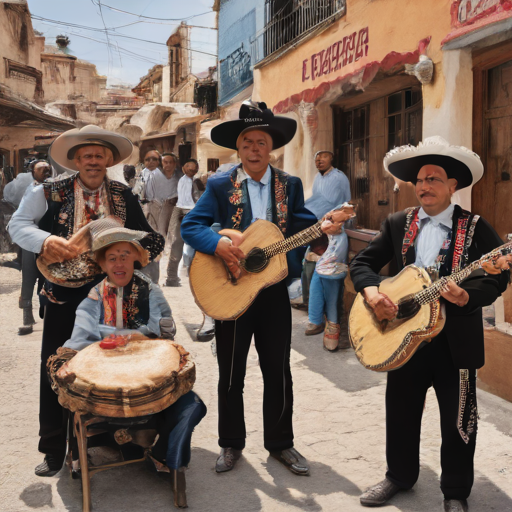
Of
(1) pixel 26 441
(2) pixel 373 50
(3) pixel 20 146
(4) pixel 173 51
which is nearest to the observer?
(1) pixel 26 441

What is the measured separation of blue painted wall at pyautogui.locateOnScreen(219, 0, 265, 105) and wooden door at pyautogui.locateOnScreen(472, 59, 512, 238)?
7209 mm

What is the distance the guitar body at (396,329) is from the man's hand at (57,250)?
60.7 inches

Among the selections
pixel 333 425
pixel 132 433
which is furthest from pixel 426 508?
pixel 132 433

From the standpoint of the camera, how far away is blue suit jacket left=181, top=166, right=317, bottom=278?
11.6 feet

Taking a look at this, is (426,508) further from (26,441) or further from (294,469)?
(26,441)

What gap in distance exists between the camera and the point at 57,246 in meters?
3.25

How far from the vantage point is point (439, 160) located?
2.95 metres

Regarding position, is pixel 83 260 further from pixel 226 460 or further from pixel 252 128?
pixel 226 460

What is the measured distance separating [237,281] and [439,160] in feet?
4.16

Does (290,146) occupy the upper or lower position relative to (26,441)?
upper

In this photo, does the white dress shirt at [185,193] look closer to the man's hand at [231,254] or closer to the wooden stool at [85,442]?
the man's hand at [231,254]

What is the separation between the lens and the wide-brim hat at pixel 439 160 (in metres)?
2.85

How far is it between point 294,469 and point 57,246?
1816 millimetres

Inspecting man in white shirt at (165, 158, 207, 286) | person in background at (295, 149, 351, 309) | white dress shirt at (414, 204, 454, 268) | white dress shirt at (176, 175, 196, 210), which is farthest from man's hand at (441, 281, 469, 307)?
white dress shirt at (176, 175, 196, 210)
